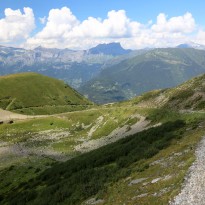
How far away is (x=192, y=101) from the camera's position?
92688 millimetres

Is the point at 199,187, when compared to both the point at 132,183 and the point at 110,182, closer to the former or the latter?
the point at 132,183

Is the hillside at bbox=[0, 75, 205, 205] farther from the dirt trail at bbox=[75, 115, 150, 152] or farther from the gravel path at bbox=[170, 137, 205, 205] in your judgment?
the gravel path at bbox=[170, 137, 205, 205]

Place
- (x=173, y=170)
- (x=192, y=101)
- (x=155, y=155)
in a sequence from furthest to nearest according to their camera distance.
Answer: (x=192, y=101)
(x=155, y=155)
(x=173, y=170)

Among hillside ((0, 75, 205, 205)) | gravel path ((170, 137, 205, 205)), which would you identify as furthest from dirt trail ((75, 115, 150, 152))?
gravel path ((170, 137, 205, 205))

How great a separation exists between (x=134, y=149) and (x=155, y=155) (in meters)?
7.58

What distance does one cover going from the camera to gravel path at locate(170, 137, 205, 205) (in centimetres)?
2328

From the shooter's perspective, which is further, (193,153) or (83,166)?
(83,166)

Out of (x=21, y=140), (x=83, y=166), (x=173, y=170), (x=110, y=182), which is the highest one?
(x=173, y=170)

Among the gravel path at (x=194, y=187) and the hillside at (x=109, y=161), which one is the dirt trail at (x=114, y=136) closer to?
the hillside at (x=109, y=161)

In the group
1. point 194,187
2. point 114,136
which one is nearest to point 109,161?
point 194,187

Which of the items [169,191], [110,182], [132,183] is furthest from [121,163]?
[169,191]

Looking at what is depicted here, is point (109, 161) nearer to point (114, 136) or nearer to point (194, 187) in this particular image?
point (194, 187)

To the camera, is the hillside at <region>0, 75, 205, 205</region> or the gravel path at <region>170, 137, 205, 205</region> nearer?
the gravel path at <region>170, 137, 205, 205</region>

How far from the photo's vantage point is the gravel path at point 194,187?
23281 millimetres
